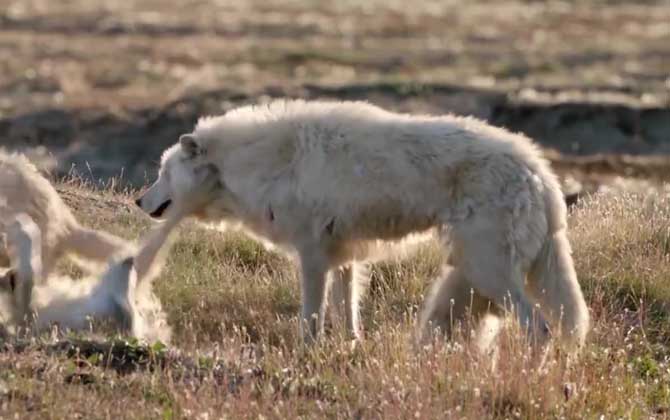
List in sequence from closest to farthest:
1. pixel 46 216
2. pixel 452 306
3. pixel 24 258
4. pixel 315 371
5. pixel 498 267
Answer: pixel 315 371 < pixel 498 267 < pixel 452 306 < pixel 24 258 < pixel 46 216

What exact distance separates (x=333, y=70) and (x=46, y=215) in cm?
3418

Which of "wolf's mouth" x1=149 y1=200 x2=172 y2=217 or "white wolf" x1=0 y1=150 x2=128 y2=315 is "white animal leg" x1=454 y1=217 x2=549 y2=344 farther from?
"white wolf" x1=0 y1=150 x2=128 y2=315

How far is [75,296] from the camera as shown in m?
10.0

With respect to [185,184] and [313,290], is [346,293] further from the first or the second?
[185,184]

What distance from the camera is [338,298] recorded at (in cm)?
1070

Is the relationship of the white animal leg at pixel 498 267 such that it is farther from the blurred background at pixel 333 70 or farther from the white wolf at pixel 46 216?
the blurred background at pixel 333 70

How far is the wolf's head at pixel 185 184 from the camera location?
34.7ft

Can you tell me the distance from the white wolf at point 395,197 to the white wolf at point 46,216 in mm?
675

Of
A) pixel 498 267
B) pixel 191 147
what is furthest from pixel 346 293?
pixel 498 267

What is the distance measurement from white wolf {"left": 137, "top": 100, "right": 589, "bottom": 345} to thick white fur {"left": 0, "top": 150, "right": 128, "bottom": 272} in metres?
Result: 0.69

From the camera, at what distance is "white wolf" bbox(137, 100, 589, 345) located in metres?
9.25

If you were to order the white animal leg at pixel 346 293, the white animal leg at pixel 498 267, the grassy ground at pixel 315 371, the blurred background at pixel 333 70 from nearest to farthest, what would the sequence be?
the grassy ground at pixel 315 371 → the white animal leg at pixel 498 267 → the white animal leg at pixel 346 293 → the blurred background at pixel 333 70

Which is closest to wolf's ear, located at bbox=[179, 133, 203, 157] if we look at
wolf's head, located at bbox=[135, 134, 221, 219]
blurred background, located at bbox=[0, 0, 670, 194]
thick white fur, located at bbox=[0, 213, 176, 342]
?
wolf's head, located at bbox=[135, 134, 221, 219]

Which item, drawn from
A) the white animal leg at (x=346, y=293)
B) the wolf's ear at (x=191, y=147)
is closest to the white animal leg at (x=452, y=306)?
the white animal leg at (x=346, y=293)
